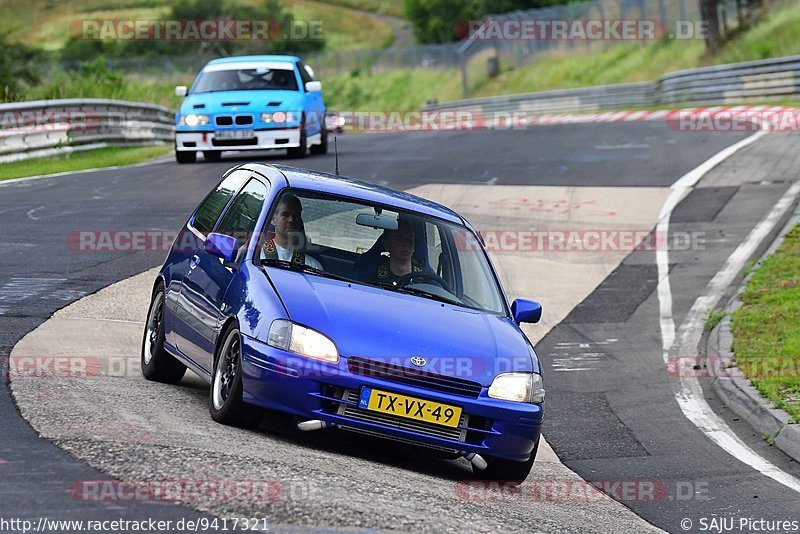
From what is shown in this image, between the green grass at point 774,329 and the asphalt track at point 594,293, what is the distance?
0.67 metres

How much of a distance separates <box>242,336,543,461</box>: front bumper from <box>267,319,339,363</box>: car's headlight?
4 centimetres

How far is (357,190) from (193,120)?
16444 mm

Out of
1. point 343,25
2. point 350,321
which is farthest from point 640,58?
point 343,25

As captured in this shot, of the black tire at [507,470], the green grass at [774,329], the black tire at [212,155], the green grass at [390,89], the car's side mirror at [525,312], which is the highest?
the car's side mirror at [525,312]

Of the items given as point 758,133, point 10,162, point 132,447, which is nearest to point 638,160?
point 758,133

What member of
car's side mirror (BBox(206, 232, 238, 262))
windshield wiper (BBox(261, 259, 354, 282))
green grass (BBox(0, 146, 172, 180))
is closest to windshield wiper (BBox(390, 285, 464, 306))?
windshield wiper (BBox(261, 259, 354, 282))

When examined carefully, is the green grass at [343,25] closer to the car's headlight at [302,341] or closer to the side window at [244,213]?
the side window at [244,213]

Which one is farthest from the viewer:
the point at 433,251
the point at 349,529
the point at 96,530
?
the point at 433,251

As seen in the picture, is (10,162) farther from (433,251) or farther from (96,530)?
(96,530)

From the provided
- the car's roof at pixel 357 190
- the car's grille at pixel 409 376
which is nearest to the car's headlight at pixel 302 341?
the car's grille at pixel 409 376

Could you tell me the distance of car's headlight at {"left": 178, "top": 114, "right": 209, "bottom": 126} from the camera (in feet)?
82.2

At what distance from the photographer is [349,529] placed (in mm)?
6074

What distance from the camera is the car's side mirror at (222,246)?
341 inches

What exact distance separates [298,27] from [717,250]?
290ft
